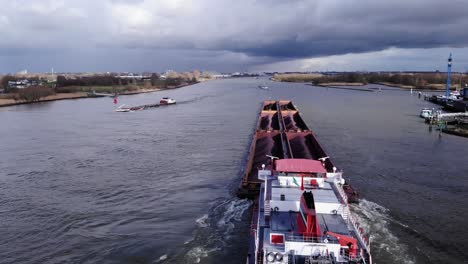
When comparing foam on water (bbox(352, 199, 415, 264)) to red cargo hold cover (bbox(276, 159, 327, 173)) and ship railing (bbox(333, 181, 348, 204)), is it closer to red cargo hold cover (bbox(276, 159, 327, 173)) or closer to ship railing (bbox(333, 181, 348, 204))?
ship railing (bbox(333, 181, 348, 204))

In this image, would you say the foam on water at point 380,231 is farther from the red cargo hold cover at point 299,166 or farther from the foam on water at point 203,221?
the foam on water at point 203,221

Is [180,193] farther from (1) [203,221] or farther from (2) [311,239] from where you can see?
(2) [311,239]

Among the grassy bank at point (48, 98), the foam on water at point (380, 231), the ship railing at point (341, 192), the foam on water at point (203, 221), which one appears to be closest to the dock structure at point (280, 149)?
the foam on water at point (203, 221)

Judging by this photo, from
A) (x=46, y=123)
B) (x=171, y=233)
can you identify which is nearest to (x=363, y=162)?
(x=171, y=233)

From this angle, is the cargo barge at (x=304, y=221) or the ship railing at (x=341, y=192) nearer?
the cargo barge at (x=304, y=221)

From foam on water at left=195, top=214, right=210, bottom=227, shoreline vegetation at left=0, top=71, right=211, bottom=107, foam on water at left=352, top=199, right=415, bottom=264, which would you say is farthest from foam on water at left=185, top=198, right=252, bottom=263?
shoreline vegetation at left=0, top=71, right=211, bottom=107

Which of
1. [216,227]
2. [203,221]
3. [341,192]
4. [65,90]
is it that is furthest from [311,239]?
[65,90]
